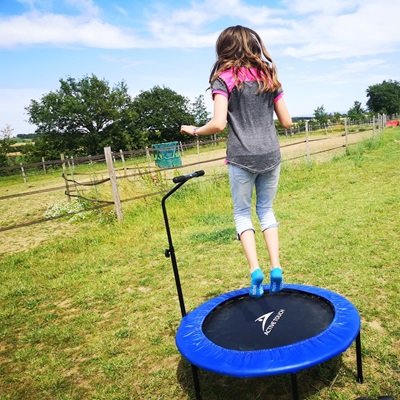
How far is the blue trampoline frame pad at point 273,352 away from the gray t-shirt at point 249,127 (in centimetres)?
90

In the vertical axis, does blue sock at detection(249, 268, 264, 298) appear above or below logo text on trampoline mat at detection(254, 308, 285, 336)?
above

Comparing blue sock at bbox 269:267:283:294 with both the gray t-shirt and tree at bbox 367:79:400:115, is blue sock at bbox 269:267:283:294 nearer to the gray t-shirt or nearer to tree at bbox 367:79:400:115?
the gray t-shirt

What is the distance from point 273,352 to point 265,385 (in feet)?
1.58

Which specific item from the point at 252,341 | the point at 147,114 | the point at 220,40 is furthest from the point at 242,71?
the point at 147,114

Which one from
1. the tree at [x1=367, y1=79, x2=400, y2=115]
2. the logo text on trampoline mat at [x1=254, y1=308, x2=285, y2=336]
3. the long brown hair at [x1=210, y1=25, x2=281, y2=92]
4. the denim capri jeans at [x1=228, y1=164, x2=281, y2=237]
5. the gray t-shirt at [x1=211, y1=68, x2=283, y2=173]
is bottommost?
the logo text on trampoline mat at [x1=254, y1=308, x2=285, y2=336]

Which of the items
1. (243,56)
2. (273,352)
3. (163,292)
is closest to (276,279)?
(273,352)

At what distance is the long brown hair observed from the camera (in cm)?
191

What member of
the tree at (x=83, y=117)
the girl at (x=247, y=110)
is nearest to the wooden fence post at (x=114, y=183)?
the girl at (x=247, y=110)

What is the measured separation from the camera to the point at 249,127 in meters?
1.94

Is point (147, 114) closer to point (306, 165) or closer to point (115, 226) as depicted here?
point (306, 165)

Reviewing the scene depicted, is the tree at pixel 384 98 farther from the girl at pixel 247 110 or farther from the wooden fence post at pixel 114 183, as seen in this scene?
the girl at pixel 247 110

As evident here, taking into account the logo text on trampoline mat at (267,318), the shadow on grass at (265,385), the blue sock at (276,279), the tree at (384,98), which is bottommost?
the shadow on grass at (265,385)

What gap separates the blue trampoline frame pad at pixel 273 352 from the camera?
1.44 m

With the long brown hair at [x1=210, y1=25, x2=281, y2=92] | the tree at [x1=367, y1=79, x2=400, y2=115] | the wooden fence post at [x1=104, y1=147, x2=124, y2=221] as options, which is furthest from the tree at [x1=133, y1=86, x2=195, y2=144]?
the tree at [x1=367, y1=79, x2=400, y2=115]
